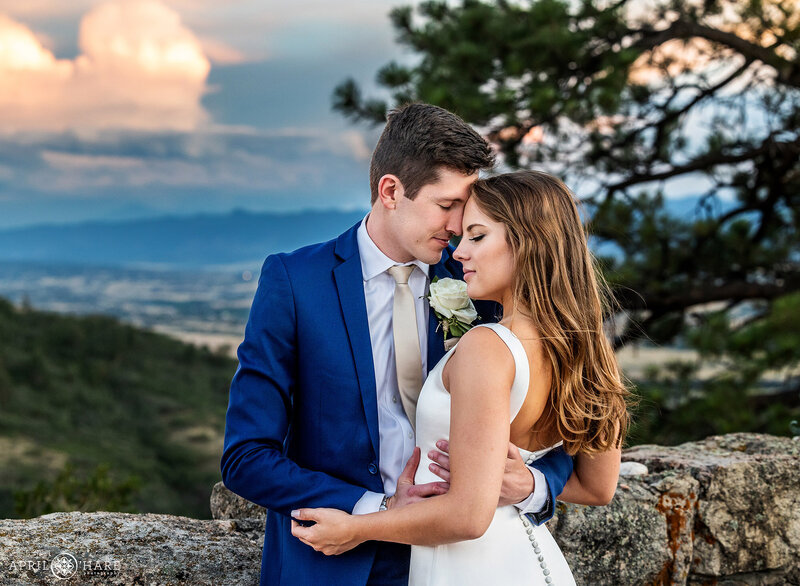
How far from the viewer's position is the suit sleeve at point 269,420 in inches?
83.4

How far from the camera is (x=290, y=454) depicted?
7.88 ft

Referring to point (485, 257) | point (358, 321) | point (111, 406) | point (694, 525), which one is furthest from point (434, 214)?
point (111, 406)

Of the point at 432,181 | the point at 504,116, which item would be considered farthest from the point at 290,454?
the point at 504,116

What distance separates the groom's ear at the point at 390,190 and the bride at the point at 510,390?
0.92ft

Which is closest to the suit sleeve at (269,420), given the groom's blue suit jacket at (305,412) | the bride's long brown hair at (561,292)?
the groom's blue suit jacket at (305,412)

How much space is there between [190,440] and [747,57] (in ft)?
78.3

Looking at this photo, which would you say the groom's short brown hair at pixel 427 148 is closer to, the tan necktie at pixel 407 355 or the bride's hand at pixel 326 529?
the tan necktie at pixel 407 355

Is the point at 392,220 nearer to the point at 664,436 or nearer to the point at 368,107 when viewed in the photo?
the point at 368,107

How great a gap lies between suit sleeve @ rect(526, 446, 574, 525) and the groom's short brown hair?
2.96 ft

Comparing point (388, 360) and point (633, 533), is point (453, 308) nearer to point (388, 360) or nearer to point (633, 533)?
point (388, 360)

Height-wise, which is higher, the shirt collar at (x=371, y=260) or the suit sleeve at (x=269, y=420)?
the shirt collar at (x=371, y=260)

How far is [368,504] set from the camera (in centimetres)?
214

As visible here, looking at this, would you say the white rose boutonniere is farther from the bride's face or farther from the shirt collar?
the shirt collar

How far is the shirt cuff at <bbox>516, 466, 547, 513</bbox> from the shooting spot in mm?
2184
